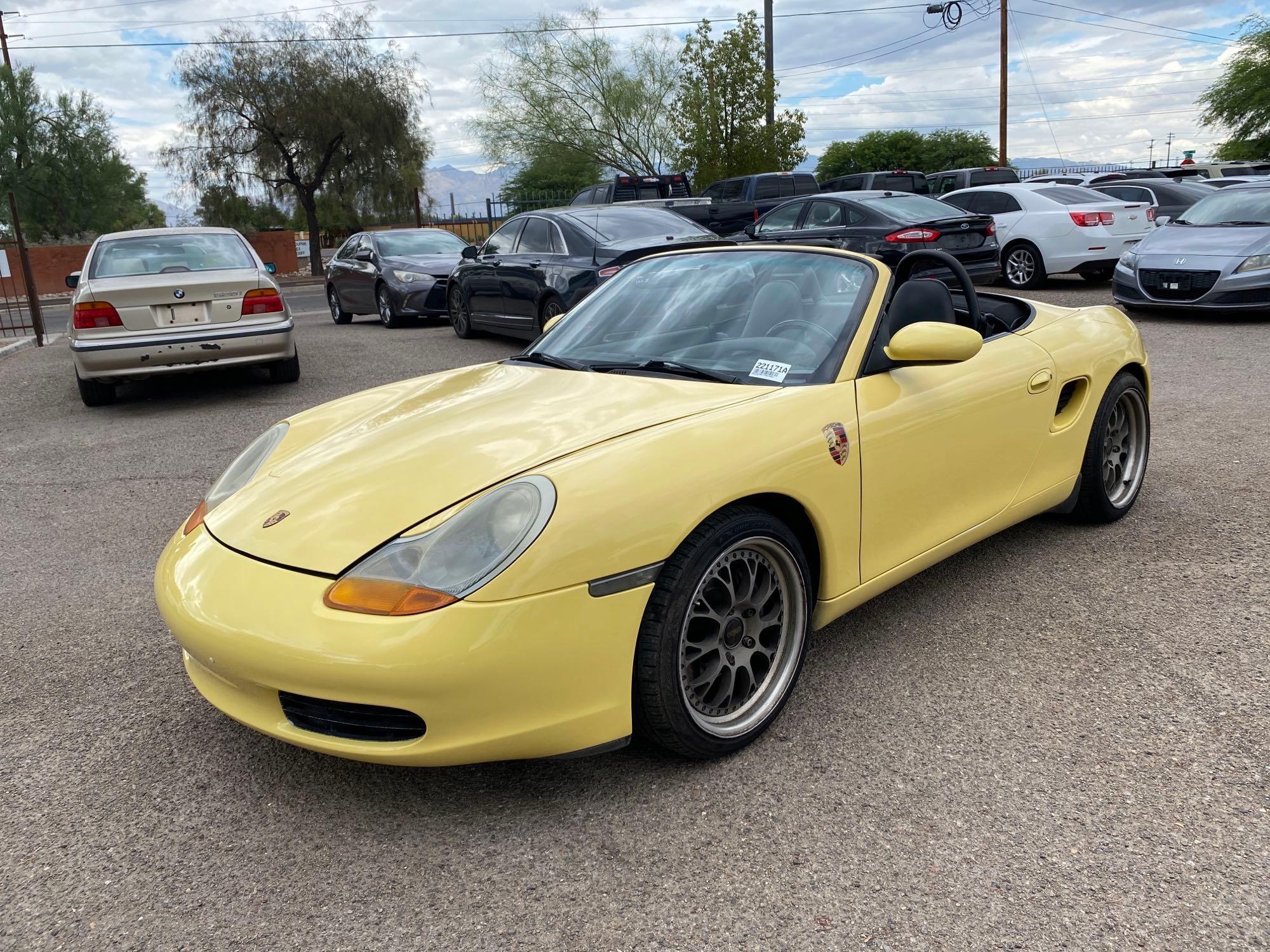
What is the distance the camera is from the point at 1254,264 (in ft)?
31.4

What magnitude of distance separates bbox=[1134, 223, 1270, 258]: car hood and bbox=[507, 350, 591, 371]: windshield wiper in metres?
8.83

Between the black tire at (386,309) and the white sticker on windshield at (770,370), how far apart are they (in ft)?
34.8

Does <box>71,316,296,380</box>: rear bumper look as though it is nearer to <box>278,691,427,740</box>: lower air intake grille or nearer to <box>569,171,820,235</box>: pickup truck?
<box>278,691,427,740</box>: lower air intake grille

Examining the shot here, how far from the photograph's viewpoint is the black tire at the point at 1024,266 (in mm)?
12812

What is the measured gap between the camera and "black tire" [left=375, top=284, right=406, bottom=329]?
13.0 metres

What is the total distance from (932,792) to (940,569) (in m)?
1.60

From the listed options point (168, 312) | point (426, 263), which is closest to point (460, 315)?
point (426, 263)

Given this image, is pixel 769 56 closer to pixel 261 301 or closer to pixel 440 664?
pixel 261 301

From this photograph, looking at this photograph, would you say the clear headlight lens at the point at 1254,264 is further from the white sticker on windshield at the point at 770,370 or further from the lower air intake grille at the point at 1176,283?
the white sticker on windshield at the point at 770,370

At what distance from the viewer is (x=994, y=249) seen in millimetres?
12055

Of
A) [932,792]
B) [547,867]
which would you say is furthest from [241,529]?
[932,792]

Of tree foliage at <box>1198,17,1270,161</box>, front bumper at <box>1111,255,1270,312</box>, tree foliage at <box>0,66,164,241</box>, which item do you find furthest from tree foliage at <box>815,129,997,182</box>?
front bumper at <box>1111,255,1270,312</box>

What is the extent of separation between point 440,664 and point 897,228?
10603 millimetres

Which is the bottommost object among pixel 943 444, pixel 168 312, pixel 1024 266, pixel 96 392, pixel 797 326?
pixel 96 392
